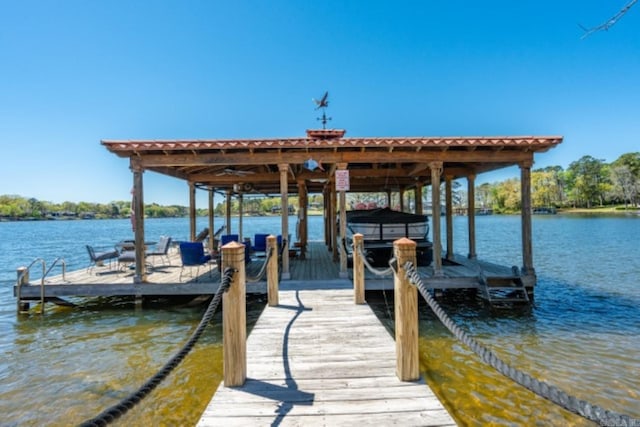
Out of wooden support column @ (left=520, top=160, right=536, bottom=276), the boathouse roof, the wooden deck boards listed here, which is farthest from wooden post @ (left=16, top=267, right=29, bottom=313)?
wooden support column @ (left=520, top=160, right=536, bottom=276)

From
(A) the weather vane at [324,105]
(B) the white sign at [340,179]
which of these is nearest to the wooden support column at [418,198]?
(A) the weather vane at [324,105]

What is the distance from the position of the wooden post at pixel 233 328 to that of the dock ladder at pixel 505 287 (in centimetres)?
607

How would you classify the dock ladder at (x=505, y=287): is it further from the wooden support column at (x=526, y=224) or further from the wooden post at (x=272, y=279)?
the wooden post at (x=272, y=279)

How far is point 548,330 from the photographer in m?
6.30

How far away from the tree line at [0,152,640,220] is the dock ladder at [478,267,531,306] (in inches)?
887

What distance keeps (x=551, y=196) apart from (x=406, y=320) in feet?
283

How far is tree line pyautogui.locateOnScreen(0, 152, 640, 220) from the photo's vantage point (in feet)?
198

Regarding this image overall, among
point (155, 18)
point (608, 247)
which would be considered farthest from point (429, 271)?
point (608, 247)

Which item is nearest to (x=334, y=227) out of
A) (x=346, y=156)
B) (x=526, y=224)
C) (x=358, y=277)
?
(x=346, y=156)

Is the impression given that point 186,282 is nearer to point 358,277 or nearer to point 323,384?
point 358,277

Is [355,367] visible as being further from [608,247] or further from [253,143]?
[608,247]

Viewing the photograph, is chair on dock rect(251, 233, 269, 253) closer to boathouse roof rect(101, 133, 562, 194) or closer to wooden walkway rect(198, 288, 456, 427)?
boathouse roof rect(101, 133, 562, 194)

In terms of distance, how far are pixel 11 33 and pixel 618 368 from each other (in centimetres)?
1527

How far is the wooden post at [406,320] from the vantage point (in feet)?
9.09
